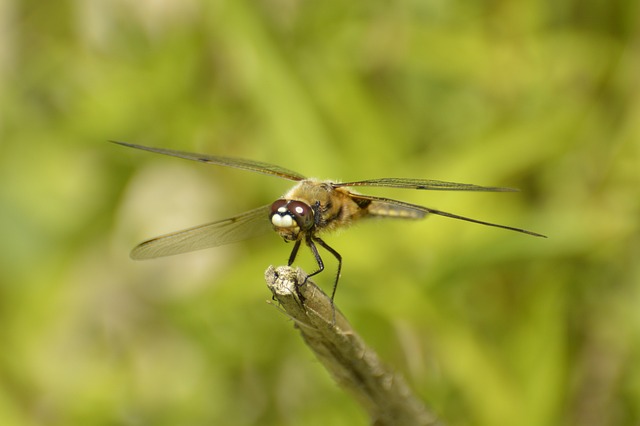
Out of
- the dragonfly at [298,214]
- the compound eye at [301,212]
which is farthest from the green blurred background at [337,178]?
the compound eye at [301,212]

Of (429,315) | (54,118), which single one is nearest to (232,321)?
(429,315)

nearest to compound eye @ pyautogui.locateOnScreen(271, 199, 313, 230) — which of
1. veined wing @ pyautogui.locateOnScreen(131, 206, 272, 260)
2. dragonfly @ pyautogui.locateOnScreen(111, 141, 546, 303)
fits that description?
dragonfly @ pyautogui.locateOnScreen(111, 141, 546, 303)

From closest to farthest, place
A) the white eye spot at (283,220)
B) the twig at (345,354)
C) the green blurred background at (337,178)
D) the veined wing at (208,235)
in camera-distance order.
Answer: the twig at (345,354) → the white eye spot at (283,220) → the veined wing at (208,235) → the green blurred background at (337,178)

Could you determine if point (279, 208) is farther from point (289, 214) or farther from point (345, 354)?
point (345, 354)

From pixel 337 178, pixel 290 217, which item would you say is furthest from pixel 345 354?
pixel 337 178

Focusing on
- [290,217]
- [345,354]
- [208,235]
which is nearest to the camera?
[345,354]

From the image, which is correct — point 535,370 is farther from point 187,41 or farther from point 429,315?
point 187,41

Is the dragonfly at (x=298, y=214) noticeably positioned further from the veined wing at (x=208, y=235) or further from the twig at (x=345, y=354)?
the twig at (x=345, y=354)
